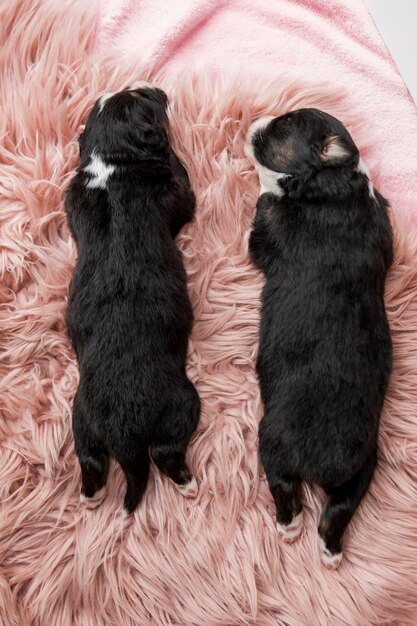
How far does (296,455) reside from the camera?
1.20 meters

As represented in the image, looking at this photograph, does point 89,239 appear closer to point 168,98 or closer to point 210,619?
point 168,98

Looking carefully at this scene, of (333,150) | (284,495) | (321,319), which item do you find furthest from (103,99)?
(284,495)

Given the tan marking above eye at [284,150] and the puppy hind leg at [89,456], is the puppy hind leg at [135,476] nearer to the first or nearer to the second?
the puppy hind leg at [89,456]

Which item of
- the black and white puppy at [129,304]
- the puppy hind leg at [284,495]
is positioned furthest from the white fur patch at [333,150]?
the puppy hind leg at [284,495]

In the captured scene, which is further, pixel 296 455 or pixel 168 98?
pixel 168 98

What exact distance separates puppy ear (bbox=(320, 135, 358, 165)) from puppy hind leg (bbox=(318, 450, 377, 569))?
0.54 meters

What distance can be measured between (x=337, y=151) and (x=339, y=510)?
0.65 meters

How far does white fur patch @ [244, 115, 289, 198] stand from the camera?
1.33 meters

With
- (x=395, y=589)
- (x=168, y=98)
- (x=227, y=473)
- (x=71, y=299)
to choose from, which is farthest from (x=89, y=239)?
(x=395, y=589)

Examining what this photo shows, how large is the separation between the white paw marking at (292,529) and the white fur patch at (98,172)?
70 centimetres

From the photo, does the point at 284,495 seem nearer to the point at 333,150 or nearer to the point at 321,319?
the point at 321,319

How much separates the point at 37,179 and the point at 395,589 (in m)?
1.02

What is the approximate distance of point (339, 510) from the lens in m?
1.24

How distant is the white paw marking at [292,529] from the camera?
4.16ft
